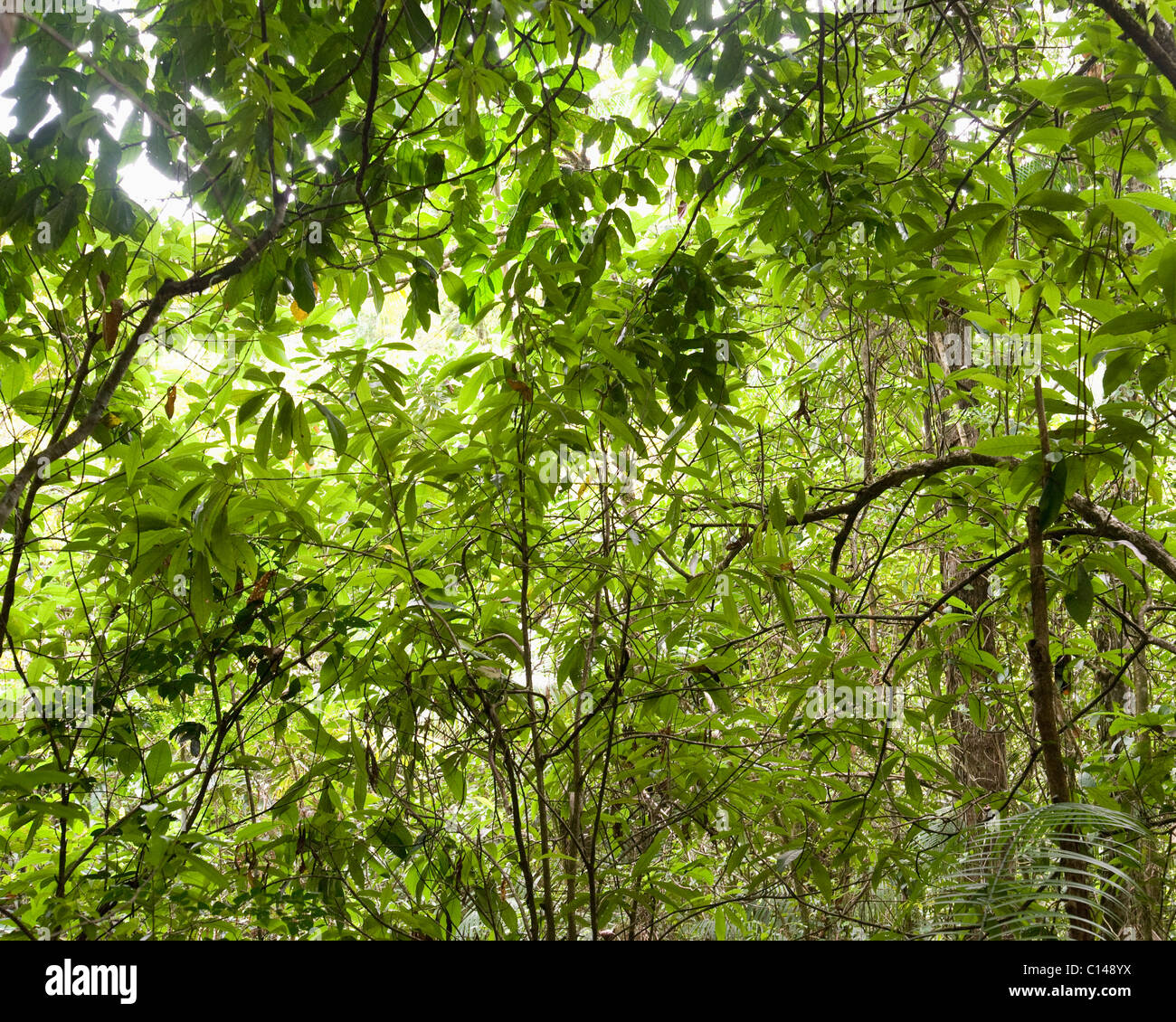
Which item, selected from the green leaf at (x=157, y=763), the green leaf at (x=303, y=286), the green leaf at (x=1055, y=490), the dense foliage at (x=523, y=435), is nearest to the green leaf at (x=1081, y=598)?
the dense foliage at (x=523, y=435)

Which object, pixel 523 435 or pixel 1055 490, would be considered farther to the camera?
pixel 523 435

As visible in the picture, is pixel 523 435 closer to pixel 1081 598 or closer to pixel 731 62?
pixel 731 62

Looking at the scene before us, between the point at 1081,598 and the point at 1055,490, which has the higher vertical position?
the point at 1055,490

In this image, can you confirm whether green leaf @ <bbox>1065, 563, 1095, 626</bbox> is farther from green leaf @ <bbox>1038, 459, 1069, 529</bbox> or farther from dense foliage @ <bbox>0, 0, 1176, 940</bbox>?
green leaf @ <bbox>1038, 459, 1069, 529</bbox>

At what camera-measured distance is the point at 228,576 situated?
57.5 inches

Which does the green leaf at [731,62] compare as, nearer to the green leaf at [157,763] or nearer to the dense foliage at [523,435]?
the dense foliage at [523,435]

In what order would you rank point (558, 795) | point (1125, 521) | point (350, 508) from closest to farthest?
point (1125, 521), point (350, 508), point (558, 795)

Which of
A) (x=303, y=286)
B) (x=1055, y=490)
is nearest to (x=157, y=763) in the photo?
(x=303, y=286)

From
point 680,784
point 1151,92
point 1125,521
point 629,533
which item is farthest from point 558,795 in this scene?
point 1151,92

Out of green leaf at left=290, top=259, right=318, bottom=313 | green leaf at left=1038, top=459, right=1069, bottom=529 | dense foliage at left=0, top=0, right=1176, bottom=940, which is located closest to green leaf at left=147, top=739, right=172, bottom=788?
dense foliage at left=0, top=0, right=1176, bottom=940

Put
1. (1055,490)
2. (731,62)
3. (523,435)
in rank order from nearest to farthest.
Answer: (1055,490) < (523,435) < (731,62)
